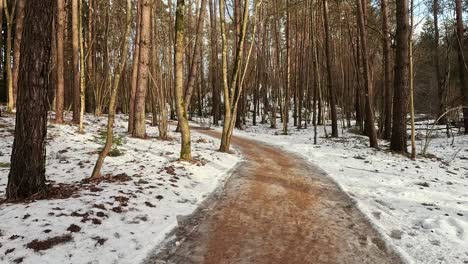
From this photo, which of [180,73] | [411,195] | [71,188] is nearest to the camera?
[71,188]

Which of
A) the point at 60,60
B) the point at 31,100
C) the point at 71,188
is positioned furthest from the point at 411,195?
the point at 60,60

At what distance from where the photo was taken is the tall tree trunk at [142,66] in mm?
14062

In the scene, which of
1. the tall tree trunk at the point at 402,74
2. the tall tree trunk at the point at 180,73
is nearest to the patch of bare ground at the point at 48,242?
the tall tree trunk at the point at 180,73

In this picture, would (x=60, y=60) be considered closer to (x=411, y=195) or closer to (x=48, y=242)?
(x=48, y=242)

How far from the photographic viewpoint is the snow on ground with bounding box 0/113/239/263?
A: 4.45 m

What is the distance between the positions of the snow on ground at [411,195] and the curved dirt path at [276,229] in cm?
40

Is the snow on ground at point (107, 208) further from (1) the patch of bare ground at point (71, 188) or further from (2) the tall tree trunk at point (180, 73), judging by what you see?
(2) the tall tree trunk at point (180, 73)

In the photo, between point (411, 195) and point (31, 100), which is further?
point (411, 195)

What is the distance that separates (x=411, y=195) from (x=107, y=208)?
20.0 feet

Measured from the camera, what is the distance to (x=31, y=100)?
18.6 feet

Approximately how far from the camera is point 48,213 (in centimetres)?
520

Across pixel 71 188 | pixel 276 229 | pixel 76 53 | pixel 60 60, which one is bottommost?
pixel 276 229

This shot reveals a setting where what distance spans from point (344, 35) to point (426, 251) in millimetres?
34926

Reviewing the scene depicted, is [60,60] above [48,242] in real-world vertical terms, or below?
above
